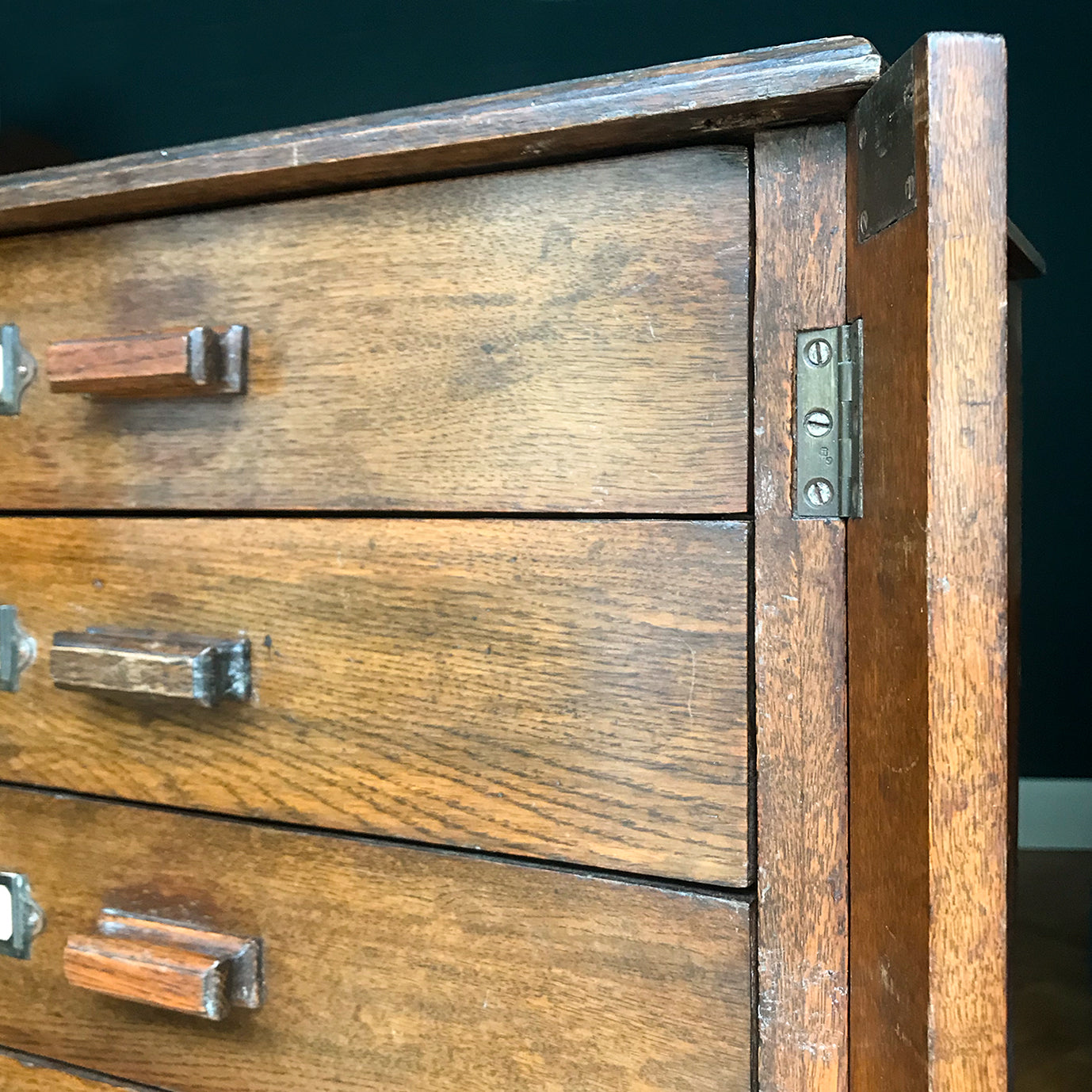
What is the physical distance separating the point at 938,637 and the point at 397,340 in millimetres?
327

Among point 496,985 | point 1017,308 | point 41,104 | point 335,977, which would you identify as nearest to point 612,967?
point 496,985

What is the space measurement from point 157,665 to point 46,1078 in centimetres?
33

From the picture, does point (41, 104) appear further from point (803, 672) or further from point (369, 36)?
point (803, 672)

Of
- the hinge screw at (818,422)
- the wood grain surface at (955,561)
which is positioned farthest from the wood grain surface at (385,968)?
the hinge screw at (818,422)

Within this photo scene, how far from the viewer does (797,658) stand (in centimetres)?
47

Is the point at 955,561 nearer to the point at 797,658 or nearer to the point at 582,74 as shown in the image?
the point at 797,658

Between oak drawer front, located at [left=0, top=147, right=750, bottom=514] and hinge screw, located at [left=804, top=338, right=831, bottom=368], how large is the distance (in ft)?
0.11

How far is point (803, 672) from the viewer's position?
0.47 m

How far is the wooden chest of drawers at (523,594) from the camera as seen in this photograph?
0.40m

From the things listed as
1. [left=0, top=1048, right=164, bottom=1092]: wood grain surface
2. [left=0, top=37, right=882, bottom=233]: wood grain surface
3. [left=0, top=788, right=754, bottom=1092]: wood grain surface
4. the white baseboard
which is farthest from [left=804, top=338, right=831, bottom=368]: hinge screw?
the white baseboard

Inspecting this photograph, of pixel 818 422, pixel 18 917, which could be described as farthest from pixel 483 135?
pixel 18 917

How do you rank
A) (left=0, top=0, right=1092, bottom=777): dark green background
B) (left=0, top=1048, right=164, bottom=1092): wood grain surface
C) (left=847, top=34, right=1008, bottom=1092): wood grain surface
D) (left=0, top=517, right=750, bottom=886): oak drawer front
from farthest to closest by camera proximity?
(left=0, top=0, right=1092, bottom=777): dark green background, (left=0, top=1048, right=164, bottom=1092): wood grain surface, (left=0, top=517, right=750, bottom=886): oak drawer front, (left=847, top=34, right=1008, bottom=1092): wood grain surface

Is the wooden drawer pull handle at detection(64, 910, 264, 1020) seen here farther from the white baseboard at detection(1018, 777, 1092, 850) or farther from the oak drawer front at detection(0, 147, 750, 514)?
the white baseboard at detection(1018, 777, 1092, 850)

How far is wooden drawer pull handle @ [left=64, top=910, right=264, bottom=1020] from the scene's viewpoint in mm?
557
